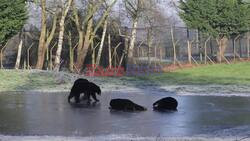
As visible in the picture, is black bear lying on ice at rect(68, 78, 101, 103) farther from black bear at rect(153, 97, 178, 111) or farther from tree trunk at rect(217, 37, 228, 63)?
tree trunk at rect(217, 37, 228, 63)

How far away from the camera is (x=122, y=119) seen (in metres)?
12.9

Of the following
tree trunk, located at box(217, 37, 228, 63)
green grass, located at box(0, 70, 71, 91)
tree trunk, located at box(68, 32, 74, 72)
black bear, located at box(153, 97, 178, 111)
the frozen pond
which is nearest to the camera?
the frozen pond

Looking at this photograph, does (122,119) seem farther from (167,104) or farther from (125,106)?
(167,104)

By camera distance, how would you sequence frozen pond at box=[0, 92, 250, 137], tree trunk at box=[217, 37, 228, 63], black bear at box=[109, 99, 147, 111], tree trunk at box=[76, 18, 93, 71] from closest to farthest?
frozen pond at box=[0, 92, 250, 137] < black bear at box=[109, 99, 147, 111] < tree trunk at box=[76, 18, 93, 71] < tree trunk at box=[217, 37, 228, 63]

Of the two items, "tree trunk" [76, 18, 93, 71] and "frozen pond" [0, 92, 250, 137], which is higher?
"tree trunk" [76, 18, 93, 71]

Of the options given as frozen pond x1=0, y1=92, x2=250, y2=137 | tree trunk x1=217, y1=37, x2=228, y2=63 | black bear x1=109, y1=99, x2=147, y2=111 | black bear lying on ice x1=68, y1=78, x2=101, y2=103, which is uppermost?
tree trunk x1=217, y1=37, x2=228, y2=63

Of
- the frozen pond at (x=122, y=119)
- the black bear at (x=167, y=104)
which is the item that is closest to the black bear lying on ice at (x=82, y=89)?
the frozen pond at (x=122, y=119)

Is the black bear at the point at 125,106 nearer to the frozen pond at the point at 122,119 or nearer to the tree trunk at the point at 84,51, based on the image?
the frozen pond at the point at 122,119

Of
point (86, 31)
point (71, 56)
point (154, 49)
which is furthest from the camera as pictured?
point (154, 49)

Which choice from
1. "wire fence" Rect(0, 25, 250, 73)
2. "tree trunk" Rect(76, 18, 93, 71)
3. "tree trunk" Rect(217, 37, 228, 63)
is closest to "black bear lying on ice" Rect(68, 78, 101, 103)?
"wire fence" Rect(0, 25, 250, 73)

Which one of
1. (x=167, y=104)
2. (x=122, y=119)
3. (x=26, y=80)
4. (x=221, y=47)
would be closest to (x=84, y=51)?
(x=26, y=80)

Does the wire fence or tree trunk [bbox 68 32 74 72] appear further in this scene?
the wire fence

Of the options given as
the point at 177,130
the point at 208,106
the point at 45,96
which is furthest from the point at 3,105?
the point at 177,130

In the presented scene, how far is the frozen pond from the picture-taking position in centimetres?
1081
